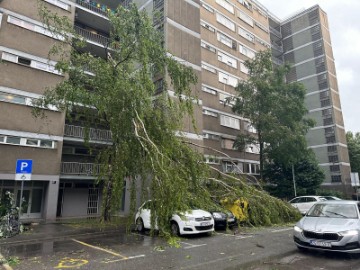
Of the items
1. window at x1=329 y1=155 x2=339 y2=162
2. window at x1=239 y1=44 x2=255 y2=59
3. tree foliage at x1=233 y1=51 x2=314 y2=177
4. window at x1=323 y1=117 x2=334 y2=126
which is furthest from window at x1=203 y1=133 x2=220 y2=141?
window at x1=323 y1=117 x2=334 y2=126

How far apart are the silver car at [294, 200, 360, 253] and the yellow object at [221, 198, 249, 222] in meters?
3.56

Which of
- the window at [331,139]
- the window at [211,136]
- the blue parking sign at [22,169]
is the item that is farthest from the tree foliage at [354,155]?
the blue parking sign at [22,169]

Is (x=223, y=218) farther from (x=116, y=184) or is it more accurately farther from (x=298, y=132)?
(x=298, y=132)

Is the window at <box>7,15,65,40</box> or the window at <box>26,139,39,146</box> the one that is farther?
the window at <box>7,15,65,40</box>

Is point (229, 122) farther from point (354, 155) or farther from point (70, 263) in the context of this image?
point (354, 155)

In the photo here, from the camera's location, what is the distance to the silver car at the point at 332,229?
282 inches

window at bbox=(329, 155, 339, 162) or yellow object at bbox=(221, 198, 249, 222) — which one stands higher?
window at bbox=(329, 155, 339, 162)

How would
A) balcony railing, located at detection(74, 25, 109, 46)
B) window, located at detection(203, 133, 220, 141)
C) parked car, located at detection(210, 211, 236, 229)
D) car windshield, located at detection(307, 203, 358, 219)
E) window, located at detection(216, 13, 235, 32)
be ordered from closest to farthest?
car windshield, located at detection(307, 203, 358, 219) → parked car, located at detection(210, 211, 236, 229) → balcony railing, located at detection(74, 25, 109, 46) → window, located at detection(203, 133, 220, 141) → window, located at detection(216, 13, 235, 32)

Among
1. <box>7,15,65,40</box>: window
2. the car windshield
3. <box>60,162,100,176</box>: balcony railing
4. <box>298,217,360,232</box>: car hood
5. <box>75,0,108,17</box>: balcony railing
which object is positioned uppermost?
<box>75,0,108,17</box>: balcony railing

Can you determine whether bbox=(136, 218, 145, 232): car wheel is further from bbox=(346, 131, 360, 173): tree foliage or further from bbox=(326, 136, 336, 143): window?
bbox=(346, 131, 360, 173): tree foliage

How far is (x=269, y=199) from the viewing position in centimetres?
1293

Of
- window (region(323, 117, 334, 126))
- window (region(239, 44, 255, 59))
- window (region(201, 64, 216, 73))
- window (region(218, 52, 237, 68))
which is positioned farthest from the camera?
window (region(323, 117, 334, 126))

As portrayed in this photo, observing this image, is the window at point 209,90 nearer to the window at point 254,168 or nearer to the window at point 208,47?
the window at point 208,47

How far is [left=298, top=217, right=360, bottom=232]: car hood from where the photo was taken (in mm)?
7399
